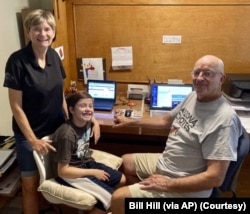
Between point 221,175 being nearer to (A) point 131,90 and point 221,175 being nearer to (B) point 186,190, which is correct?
(B) point 186,190

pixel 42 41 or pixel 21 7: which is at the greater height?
pixel 21 7

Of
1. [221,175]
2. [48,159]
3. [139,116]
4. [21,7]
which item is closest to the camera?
[221,175]

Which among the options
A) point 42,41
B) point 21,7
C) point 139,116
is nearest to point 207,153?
point 139,116

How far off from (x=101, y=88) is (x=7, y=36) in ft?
2.47

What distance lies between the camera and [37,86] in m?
1.57

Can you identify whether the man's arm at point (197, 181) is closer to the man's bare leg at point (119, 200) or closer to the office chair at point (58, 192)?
the man's bare leg at point (119, 200)

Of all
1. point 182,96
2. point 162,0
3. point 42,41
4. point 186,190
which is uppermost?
point 162,0

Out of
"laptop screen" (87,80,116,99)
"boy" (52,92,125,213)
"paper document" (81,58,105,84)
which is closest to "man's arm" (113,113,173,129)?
"boy" (52,92,125,213)

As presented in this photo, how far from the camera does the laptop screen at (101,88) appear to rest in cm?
223

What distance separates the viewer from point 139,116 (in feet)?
6.71

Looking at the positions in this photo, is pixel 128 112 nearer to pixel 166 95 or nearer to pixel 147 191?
pixel 166 95

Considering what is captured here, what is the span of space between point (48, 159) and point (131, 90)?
0.96m

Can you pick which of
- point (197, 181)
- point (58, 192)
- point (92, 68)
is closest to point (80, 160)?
point (58, 192)

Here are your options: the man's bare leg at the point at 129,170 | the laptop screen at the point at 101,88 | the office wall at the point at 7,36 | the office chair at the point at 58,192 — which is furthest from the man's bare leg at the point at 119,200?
the office wall at the point at 7,36
